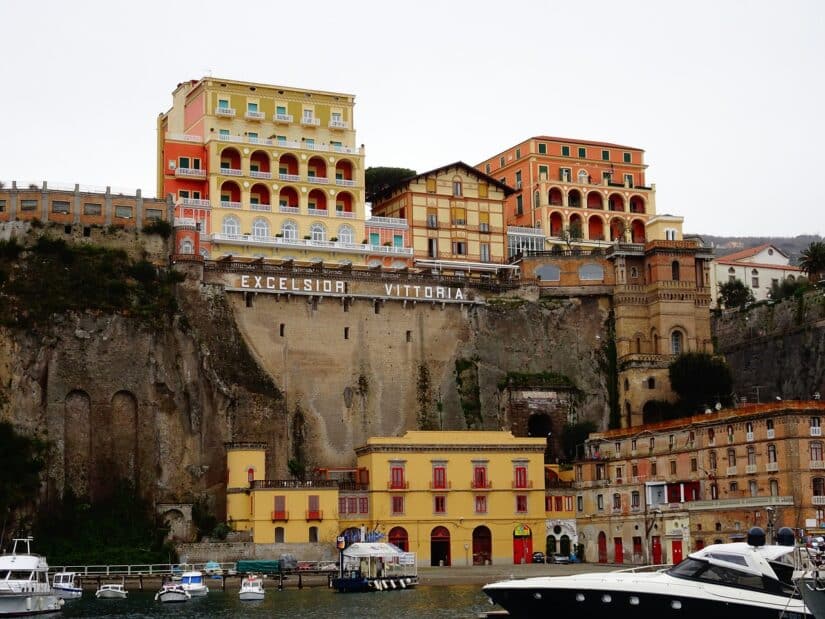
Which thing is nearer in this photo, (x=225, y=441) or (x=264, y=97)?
(x=225, y=441)

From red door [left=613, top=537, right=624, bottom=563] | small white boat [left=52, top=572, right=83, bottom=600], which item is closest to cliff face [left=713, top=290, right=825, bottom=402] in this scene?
red door [left=613, top=537, right=624, bottom=563]

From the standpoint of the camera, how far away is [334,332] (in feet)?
306

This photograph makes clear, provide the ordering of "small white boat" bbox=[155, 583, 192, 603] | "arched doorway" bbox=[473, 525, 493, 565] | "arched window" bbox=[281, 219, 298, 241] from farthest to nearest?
1. "arched window" bbox=[281, 219, 298, 241]
2. "arched doorway" bbox=[473, 525, 493, 565]
3. "small white boat" bbox=[155, 583, 192, 603]

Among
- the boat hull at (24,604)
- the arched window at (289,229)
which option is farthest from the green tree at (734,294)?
the boat hull at (24,604)

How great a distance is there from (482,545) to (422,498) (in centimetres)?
501

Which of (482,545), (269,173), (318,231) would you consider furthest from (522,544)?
(269,173)

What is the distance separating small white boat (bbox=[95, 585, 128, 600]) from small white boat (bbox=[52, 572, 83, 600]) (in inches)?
45.5

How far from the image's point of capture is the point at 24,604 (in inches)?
2341

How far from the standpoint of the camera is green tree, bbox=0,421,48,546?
7950cm

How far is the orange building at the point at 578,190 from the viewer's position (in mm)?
113312

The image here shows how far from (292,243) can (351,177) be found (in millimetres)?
8704

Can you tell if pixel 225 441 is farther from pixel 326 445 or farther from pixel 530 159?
pixel 530 159

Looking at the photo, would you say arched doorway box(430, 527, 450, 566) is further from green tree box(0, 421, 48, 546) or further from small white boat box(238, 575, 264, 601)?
green tree box(0, 421, 48, 546)

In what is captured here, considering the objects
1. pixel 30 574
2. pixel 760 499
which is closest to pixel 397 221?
pixel 760 499
